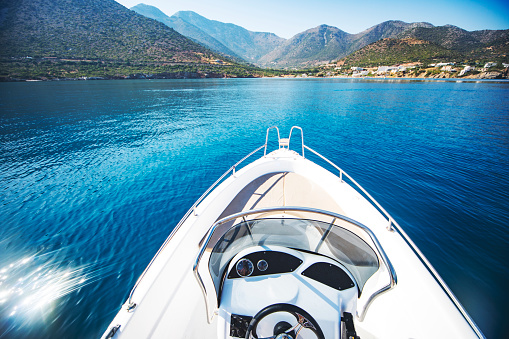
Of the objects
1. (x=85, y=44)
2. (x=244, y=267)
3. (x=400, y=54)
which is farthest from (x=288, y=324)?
(x=400, y=54)

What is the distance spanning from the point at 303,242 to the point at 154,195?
737 cm

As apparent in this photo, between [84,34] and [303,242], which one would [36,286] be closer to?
[303,242]

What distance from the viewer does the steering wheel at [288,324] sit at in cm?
177

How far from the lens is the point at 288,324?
1.84m

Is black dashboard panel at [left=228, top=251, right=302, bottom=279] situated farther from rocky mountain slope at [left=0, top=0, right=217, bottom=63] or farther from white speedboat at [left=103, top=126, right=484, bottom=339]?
→ rocky mountain slope at [left=0, top=0, right=217, bottom=63]

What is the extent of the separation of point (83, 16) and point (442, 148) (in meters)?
165

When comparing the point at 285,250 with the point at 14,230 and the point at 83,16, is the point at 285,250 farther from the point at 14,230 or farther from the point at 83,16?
the point at 83,16

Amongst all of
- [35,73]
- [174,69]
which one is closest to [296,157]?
[35,73]

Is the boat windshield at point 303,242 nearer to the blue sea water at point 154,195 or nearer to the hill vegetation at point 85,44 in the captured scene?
the blue sea water at point 154,195

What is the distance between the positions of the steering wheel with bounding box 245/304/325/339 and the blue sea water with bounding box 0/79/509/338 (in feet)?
12.8

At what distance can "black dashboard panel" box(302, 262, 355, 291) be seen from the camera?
7.25 feet

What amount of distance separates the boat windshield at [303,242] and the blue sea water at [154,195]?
369 centimetres

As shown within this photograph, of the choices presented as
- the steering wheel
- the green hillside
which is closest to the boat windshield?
the steering wheel

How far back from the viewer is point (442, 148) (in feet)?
40.5
